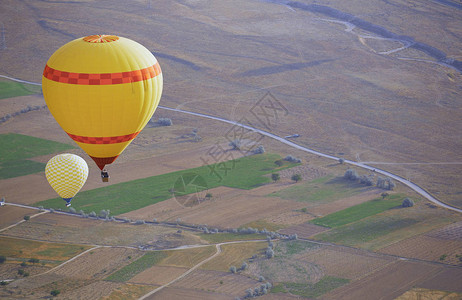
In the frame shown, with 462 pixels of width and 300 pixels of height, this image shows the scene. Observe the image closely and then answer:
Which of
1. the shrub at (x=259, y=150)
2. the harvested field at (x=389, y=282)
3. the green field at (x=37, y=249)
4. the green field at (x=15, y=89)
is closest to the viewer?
the harvested field at (x=389, y=282)

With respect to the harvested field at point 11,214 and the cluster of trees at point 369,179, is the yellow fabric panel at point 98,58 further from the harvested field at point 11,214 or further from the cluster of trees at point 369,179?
the cluster of trees at point 369,179

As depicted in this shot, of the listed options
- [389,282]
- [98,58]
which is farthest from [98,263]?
[389,282]

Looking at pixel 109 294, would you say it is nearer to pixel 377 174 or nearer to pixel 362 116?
pixel 377 174

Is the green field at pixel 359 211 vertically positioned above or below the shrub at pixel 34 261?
above

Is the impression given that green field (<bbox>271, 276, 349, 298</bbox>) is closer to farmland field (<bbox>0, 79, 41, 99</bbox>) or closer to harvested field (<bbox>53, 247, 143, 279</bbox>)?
Answer: harvested field (<bbox>53, 247, 143, 279</bbox>)

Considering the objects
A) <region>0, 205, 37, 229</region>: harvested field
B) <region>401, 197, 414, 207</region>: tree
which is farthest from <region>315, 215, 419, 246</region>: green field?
<region>0, 205, 37, 229</region>: harvested field

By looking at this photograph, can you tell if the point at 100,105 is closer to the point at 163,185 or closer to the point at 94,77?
the point at 94,77

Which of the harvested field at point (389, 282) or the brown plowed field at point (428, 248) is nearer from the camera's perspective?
the harvested field at point (389, 282)

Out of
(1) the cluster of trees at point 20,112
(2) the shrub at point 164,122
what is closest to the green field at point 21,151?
(1) the cluster of trees at point 20,112
